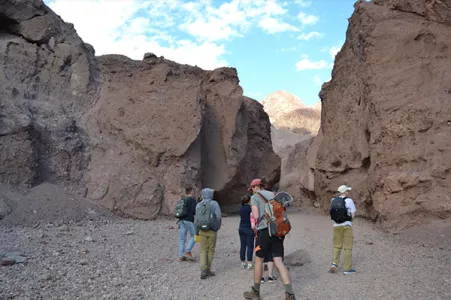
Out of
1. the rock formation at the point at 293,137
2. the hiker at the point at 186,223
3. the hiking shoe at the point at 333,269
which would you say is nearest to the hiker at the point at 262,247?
the hiking shoe at the point at 333,269

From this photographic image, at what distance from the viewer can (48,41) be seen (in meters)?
15.1

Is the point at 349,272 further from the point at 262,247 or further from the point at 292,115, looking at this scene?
the point at 292,115

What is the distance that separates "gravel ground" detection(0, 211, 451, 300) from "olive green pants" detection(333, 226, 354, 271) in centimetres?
A: 24

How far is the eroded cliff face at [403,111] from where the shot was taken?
1053 centimetres

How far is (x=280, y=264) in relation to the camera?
5305 mm

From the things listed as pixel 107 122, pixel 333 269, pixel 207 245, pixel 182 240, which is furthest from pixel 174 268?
pixel 107 122

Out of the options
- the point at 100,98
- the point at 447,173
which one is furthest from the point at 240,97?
the point at 447,173

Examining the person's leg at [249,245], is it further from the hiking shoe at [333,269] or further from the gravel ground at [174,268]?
the hiking shoe at [333,269]

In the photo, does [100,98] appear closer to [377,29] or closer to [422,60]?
[377,29]

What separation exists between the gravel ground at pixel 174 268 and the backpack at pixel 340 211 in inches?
36.5

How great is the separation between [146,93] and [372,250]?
10.4m

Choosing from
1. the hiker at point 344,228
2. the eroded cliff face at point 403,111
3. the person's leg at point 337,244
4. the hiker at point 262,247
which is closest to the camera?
the hiker at point 262,247

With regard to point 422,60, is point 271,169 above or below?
below

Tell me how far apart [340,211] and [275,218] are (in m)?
1.84
